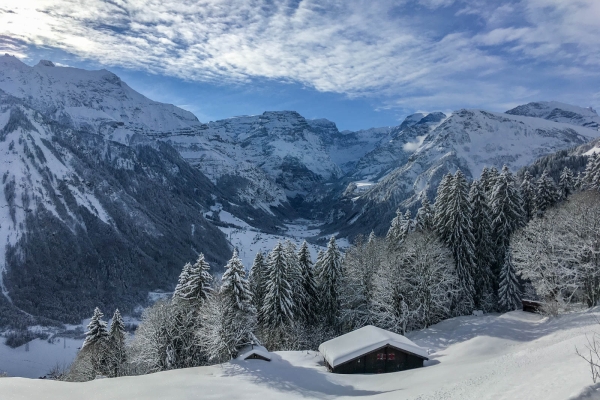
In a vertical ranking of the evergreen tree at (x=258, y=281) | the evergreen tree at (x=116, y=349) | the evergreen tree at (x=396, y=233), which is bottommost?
the evergreen tree at (x=116, y=349)

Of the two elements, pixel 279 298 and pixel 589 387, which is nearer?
pixel 589 387

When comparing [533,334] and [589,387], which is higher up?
[589,387]

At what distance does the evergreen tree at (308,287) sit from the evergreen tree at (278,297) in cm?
424

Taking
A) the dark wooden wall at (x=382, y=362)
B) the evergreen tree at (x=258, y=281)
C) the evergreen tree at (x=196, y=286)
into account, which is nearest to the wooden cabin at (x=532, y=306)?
the dark wooden wall at (x=382, y=362)

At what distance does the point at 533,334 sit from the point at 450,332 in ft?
28.1

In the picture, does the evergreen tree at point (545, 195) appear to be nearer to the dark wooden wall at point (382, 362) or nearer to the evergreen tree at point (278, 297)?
the dark wooden wall at point (382, 362)

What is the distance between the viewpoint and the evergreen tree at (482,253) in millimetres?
46719

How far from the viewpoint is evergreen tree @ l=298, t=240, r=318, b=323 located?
164 ft

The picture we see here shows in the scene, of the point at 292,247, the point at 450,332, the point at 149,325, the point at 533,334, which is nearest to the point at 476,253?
the point at 450,332

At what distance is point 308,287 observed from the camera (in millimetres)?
50875

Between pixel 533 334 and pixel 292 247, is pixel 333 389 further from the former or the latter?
pixel 292 247

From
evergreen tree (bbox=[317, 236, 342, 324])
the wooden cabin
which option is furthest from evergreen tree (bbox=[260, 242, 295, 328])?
the wooden cabin

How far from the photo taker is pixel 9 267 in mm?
135000

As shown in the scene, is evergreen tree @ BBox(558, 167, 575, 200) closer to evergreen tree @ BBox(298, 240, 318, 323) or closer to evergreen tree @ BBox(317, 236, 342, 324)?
evergreen tree @ BBox(317, 236, 342, 324)
